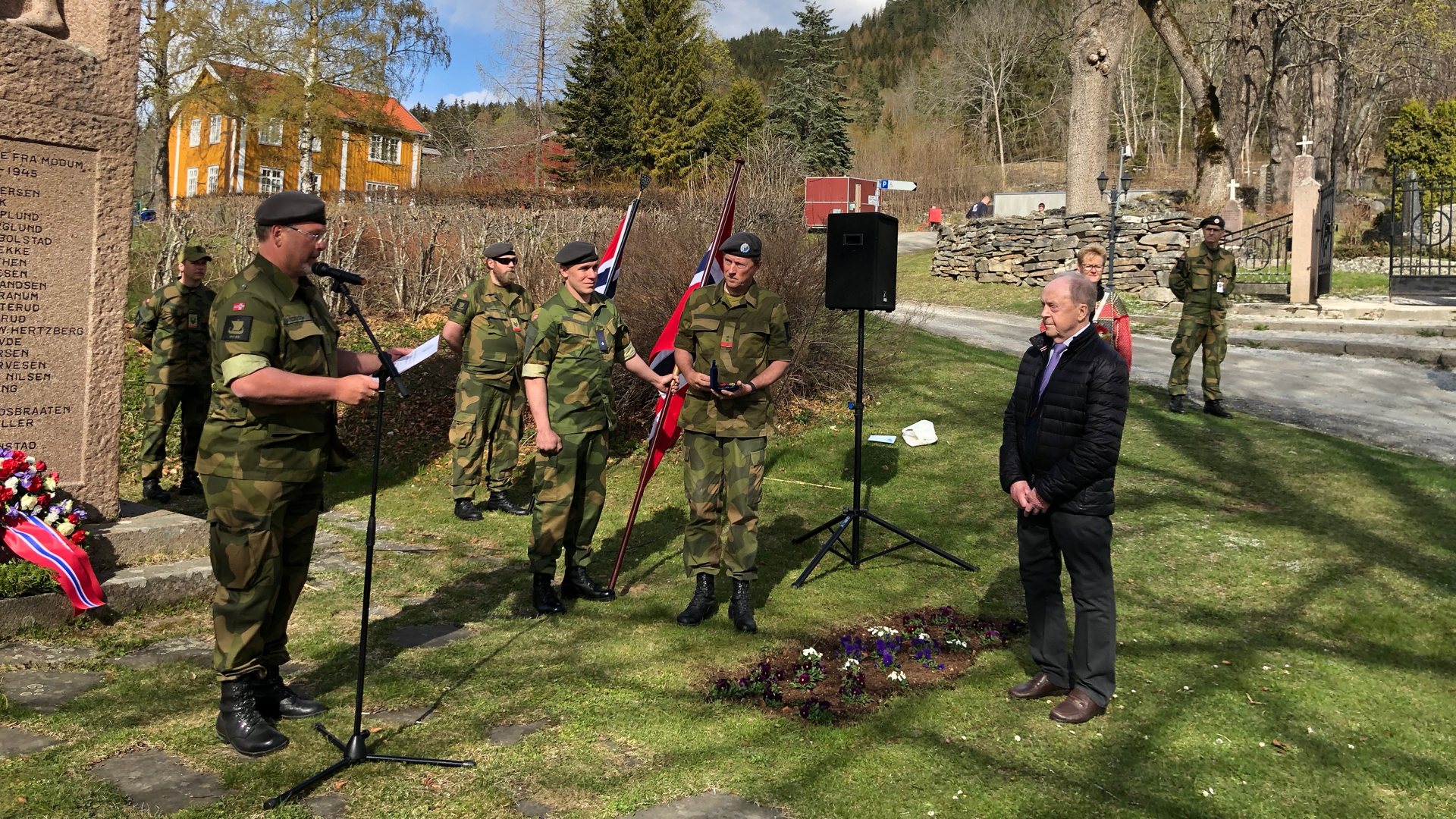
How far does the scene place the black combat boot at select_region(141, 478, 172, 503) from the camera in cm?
894

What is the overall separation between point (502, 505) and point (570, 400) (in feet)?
10.6

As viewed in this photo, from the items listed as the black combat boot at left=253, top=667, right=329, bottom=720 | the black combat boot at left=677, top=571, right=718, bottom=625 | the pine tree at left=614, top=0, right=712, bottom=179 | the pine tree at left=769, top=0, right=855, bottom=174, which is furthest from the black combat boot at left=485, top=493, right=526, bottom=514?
the pine tree at left=769, top=0, right=855, bottom=174

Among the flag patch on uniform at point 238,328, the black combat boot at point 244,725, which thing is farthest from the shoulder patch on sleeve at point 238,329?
the black combat boot at point 244,725

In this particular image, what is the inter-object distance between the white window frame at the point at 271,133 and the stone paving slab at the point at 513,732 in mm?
36566

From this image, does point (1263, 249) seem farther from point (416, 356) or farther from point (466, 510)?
point (416, 356)

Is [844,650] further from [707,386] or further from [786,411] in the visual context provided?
[786,411]

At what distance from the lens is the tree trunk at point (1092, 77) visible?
816 inches

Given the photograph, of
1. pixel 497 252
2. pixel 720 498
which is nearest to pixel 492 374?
pixel 497 252

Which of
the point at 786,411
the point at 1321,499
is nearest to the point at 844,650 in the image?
→ the point at 1321,499

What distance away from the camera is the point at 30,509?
222 inches

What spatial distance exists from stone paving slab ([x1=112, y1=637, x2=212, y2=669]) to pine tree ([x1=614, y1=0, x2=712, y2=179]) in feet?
121

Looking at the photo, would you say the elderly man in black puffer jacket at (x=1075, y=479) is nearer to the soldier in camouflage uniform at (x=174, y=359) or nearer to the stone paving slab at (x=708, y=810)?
the stone paving slab at (x=708, y=810)

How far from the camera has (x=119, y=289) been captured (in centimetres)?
646

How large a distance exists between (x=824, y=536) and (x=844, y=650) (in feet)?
8.23
